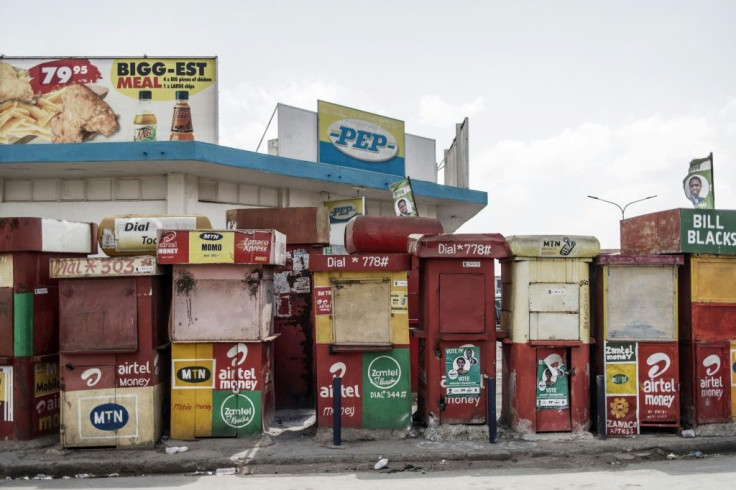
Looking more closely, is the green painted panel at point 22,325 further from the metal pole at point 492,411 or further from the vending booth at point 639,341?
the vending booth at point 639,341

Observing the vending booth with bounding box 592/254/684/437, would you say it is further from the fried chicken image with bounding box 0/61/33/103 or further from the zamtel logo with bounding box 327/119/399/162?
the fried chicken image with bounding box 0/61/33/103

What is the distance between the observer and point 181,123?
13.4 meters

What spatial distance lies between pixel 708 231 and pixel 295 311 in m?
5.97

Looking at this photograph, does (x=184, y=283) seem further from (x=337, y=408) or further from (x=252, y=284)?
(x=337, y=408)

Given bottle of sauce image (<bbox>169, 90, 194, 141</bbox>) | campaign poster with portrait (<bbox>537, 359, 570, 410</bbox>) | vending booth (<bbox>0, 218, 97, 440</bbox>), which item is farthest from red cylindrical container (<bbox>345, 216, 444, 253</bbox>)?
bottle of sauce image (<bbox>169, 90, 194, 141</bbox>)

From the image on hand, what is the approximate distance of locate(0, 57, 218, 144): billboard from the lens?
14.1m

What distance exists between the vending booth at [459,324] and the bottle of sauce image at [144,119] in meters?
8.62

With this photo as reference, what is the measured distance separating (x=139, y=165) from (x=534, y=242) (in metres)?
8.40

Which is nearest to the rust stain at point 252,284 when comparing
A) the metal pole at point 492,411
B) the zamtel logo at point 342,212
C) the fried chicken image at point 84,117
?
the metal pole at point 492,411

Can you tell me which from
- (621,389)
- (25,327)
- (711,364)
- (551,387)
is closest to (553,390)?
(551,387)

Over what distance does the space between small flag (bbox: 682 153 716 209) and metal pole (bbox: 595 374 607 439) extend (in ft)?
10.8

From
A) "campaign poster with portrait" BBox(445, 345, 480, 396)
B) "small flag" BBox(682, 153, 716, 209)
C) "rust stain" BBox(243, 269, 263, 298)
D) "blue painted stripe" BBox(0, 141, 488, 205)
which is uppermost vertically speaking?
"blue painted stripe" BBox(0, 141, 488, 205)

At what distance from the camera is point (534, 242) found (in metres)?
7.94

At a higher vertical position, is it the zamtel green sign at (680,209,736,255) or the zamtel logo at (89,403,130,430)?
the zamtel green sign at (680,209,736,255)
